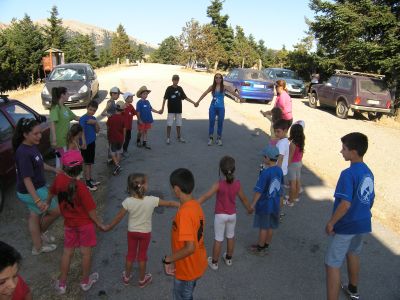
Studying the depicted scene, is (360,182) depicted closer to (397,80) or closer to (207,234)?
(207,234)

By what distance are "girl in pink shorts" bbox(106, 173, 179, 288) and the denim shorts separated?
0.71 m

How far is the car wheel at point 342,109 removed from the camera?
1496 cm

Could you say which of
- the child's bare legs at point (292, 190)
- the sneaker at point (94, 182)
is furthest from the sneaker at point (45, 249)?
the child's bare legs at point (292, 190)

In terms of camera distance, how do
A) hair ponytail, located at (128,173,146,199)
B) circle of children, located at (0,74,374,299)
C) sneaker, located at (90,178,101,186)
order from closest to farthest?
circle of children, located at (0,74,374,299), hair ponytail, located at (128,173,146,199), sneaker, located at (90,178,101,186)

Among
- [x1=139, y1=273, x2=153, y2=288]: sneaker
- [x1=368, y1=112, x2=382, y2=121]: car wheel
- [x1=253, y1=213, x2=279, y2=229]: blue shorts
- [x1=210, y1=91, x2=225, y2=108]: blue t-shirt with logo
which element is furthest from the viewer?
[x1=368, y1=112, x2=382, y2=121]: car wheel

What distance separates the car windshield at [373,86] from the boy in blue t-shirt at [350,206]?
12.4 meters

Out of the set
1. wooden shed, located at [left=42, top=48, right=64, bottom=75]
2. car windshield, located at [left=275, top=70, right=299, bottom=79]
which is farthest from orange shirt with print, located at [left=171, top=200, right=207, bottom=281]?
wooden shed, located at [left=42, top=48, right=64, bottom=75]

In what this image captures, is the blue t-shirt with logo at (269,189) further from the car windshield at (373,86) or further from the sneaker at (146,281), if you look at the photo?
the car windshield at (373,86)

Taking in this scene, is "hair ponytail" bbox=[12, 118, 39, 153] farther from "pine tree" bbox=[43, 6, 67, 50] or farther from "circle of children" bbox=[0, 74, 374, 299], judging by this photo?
"pine tree" bbox=[43, 6, 67, 50]

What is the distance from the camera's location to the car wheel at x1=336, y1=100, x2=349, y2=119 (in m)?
15.0

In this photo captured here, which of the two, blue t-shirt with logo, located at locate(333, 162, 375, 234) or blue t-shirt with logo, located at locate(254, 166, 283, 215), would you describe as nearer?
blue t-shirt with logo, located at locate(333, 162, 375, 234)

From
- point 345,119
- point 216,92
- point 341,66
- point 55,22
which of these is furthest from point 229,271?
point 55,22

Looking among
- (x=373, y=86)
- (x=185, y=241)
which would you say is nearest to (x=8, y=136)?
Result: (x=185, y=241)

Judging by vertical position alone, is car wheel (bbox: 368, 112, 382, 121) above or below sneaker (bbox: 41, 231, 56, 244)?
above
